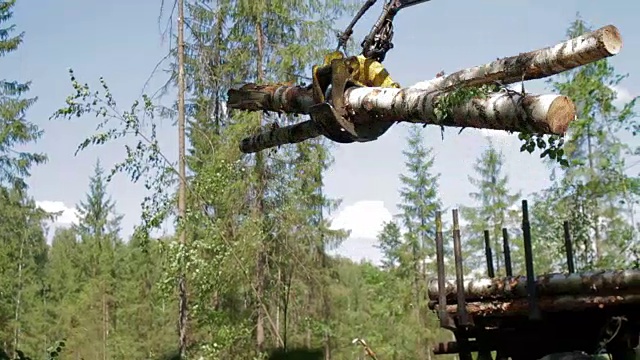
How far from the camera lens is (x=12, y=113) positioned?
67.9ft

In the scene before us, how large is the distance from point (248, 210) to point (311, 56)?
147 inches

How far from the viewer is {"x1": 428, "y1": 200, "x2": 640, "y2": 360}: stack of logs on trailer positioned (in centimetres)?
671

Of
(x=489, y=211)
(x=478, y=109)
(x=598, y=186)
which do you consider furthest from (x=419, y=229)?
(x=478, y=109)

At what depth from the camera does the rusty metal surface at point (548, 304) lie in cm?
660

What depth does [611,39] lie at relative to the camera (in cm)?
399

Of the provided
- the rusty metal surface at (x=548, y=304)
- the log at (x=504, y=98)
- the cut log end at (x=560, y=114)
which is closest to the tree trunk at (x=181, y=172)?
the rusty metal surface at (x=548, y=304)

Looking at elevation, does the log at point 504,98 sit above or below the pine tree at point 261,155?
below

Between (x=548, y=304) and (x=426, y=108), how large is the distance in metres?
3.34

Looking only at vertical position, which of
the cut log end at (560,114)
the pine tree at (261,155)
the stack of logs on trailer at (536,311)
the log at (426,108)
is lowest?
the stack of logs on trailer at (536,311)

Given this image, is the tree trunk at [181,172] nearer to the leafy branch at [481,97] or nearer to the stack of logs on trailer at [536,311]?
the stack of logs on trailer at [536,311]

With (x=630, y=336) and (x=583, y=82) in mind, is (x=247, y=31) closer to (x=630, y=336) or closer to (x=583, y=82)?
(x=583, y=82)

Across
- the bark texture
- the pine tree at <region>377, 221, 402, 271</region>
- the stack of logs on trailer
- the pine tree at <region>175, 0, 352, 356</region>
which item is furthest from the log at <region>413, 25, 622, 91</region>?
the pine tree at <region>377, 221, 402, 271</region>

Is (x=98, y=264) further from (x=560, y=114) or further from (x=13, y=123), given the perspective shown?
(x=560, y=114)

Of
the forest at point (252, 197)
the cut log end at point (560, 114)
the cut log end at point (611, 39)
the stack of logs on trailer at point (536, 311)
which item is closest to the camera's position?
the cut log end at point (560, 114)
